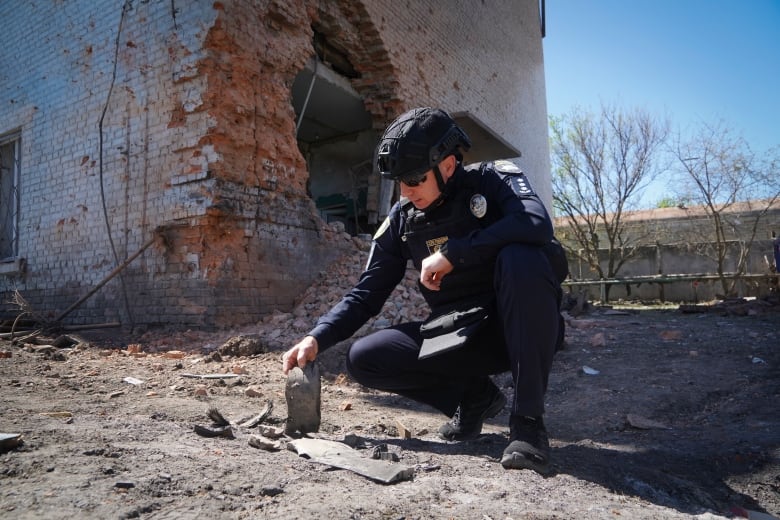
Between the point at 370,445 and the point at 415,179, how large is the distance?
3.43 feet

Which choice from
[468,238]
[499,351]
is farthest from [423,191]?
[499,351]

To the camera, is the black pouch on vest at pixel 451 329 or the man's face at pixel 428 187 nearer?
the black pouch on vest at pixel 451 329

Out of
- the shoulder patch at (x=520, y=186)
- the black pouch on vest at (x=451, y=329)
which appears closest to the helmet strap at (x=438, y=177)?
the shoulder patch at (x=520, y=186)

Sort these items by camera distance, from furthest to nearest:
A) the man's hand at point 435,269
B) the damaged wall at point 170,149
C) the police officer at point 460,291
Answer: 1. the damaged wall at point 170,149
2. the man's hand at point 435,269
3. the police officer at point 460,291

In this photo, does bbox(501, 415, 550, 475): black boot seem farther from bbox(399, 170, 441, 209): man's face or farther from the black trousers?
bbox(399, 170, 441, 209): man's face

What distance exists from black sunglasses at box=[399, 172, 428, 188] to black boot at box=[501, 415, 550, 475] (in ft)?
3.01

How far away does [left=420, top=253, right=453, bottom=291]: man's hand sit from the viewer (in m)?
1.80

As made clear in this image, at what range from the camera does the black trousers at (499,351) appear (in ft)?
5.50

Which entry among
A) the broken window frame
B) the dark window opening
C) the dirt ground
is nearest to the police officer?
the dirt ground

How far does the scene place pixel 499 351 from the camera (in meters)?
1.97

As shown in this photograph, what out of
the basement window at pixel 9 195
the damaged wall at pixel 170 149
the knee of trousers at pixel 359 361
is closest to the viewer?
the knee of trousers at pixel 359 361

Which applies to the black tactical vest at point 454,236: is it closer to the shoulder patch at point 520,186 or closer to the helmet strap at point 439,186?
the helmet strap at point 439,186

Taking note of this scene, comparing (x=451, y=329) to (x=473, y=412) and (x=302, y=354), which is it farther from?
(x=302, y=354)

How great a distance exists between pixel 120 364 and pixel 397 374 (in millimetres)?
3015
